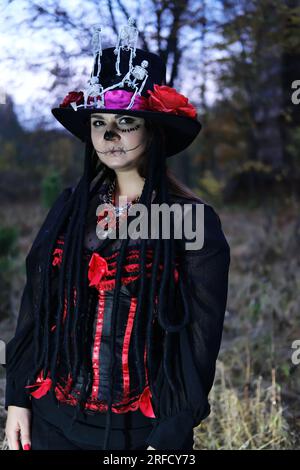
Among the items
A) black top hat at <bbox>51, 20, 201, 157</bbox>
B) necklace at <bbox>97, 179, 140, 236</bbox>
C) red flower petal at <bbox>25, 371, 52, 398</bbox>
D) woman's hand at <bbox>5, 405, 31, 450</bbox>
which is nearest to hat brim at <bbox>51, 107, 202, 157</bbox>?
black top hat at <bbox>51, 20, 201, 157</bbox>

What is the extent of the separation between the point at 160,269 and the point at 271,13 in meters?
3.15

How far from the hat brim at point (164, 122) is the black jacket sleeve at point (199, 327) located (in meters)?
0.35

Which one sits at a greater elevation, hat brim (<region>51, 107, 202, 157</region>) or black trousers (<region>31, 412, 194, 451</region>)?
hat brim (<region>51, 107, 202, 157</region>)

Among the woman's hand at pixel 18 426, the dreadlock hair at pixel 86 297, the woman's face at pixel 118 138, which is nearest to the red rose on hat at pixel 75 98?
the woman's face at pixel 118 138

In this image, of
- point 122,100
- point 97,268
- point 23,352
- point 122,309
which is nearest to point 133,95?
point 122,100

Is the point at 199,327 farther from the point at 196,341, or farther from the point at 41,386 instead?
the point at 41,386

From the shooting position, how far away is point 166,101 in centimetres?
182

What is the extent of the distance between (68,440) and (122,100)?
108 cm

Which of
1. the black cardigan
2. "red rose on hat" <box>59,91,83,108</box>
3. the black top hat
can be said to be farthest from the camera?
"red rose on hat" <box>59,91,83,108</box>

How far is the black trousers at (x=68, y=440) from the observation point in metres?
1.77

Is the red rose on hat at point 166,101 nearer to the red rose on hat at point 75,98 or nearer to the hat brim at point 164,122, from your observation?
the hat brim at point 164,122

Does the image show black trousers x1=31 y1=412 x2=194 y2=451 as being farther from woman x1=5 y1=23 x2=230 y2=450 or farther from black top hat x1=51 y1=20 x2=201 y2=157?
black top hat x1=51 y1=20 x2=201 y2=157

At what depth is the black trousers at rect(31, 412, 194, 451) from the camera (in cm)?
177

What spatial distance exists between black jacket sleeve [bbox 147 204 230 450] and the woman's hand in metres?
0.44
